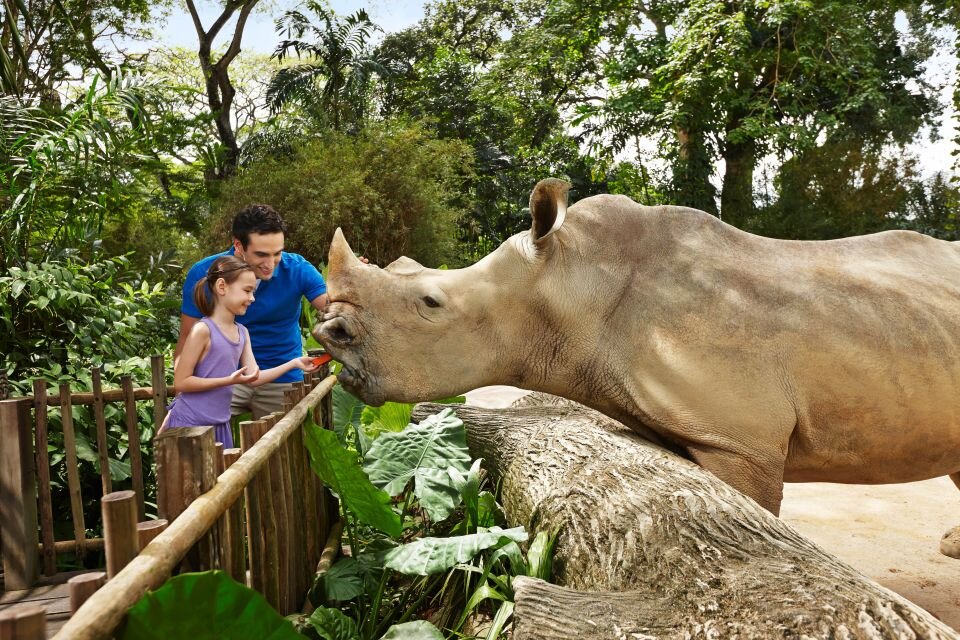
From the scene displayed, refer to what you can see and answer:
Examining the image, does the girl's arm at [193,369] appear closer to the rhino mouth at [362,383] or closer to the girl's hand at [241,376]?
the girl's hand at [241,376]

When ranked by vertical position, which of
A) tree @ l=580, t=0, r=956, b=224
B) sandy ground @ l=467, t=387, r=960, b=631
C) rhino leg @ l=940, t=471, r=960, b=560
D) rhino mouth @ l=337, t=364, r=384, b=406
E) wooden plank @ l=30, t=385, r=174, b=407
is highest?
tree @ l=580, t=0, r=956, b=224

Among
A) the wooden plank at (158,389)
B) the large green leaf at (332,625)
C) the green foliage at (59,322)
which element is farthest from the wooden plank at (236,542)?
the green foliage at (59,322)

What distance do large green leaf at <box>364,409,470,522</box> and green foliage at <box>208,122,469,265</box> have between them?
10.7 meters

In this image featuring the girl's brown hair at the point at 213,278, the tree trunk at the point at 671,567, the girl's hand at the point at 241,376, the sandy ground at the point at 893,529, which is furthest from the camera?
the sandy ground at the point at 893,529

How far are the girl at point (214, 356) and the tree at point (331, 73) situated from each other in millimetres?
14386

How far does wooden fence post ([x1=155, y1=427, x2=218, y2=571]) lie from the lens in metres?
1.82

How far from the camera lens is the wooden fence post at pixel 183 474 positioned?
1.82 meters

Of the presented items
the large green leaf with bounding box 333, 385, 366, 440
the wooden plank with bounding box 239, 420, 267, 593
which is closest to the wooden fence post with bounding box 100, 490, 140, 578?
the wooden plank with bounding box 239, 420, 267, 593

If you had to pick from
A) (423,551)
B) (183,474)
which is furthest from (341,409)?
(183,474)

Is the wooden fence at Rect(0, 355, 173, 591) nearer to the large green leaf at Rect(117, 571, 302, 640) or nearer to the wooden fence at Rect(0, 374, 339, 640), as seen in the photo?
the wooden fence at Rect(0, 374, 339, 640)

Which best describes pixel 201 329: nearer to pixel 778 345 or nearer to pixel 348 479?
pixel 348 479

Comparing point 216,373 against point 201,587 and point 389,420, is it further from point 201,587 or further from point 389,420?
point 201,587

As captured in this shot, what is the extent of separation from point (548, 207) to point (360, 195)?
12336 mm

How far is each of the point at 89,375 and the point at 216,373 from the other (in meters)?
1.97
